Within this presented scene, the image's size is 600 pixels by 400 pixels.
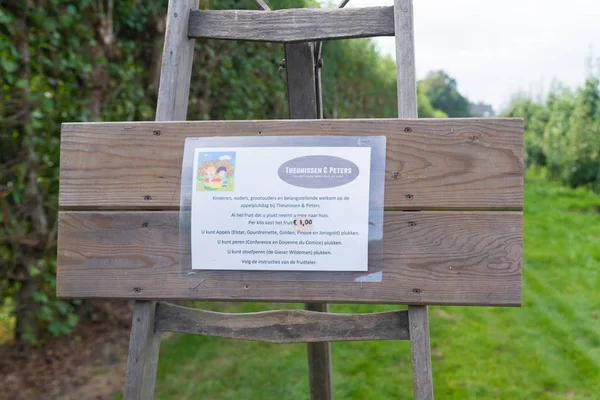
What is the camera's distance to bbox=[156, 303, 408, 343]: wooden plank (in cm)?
172

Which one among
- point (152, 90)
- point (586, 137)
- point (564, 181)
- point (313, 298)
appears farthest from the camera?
point (564, 181)

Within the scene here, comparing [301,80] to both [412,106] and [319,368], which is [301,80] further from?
[319,368]

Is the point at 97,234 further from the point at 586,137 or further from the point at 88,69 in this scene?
the point at 586,137

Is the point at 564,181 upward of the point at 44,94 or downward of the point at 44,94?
upward

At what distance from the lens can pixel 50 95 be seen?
138 inches

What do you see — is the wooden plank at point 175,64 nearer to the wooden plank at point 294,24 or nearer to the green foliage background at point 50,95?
the wooden plank at point 294,24

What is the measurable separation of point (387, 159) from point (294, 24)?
0.54 meters

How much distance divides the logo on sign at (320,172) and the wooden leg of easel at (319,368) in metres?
0.93

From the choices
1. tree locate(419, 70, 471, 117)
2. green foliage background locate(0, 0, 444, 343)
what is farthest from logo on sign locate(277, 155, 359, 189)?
tree locate(419, 70, 471, 117)

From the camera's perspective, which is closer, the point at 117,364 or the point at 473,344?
the point at 117,364

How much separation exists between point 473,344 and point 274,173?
289 centimetres

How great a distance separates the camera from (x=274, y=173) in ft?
5.46

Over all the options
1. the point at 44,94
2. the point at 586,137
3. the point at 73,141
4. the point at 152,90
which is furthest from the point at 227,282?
the point at 586,137

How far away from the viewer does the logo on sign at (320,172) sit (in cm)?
164
